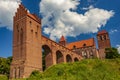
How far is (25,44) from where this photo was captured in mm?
34219

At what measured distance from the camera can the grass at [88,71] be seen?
53.8ft

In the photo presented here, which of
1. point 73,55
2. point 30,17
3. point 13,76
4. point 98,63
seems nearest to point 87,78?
point 98,63

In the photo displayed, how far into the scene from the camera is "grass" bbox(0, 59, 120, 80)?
16.4 m

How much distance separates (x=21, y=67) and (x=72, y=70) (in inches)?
680

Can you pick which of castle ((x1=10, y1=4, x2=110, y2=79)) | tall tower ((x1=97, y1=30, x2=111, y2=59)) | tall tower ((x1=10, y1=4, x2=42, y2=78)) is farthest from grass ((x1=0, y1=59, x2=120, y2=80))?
tall tower ((x1=97, y1=30, x2=111, y2=59))

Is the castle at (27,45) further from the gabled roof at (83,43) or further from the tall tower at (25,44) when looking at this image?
the gabled roof at (83,43)

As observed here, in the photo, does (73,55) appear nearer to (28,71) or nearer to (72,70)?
(28,71)

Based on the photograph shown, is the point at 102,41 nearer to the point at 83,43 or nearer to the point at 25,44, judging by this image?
the point at 83,43

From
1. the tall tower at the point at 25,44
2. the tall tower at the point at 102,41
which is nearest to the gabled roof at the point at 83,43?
the tall tower at the point at 102,41

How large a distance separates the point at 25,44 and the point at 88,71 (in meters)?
19.6

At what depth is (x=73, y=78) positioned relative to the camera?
16.2 metres

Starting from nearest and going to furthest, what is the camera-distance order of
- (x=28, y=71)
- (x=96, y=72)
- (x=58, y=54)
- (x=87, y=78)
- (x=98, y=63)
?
(x=87, y=78) → (x=96, y=72) → (x=98, y=63) → (x=28, y=71) → (x=58, y=54)

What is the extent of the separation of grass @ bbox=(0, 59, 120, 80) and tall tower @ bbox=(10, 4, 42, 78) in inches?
583

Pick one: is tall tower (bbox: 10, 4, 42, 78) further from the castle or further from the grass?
the grass
